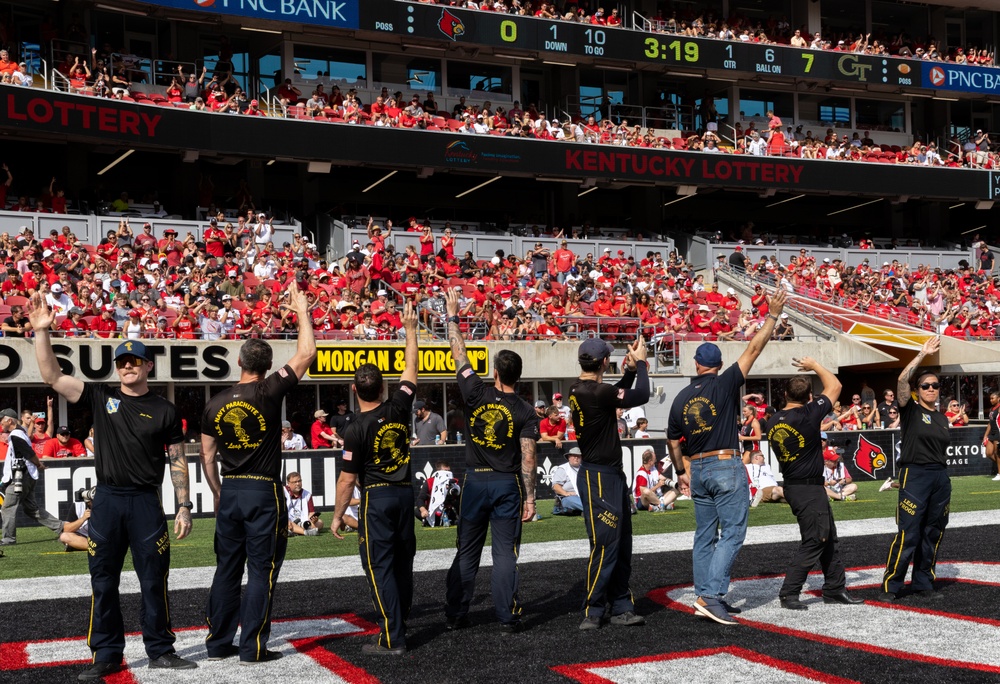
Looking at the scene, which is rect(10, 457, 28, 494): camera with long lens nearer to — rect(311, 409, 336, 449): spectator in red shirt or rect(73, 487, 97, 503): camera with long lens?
rect(73, 487, 97, 503): camera with long lens

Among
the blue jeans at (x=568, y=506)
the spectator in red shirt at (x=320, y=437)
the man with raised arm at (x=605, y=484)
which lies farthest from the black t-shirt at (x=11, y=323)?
the man with raised arm at (x=605, y=484)

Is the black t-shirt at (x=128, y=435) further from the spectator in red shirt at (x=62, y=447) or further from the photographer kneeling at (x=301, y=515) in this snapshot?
the spectator in red shirt at (x=62, y=447)

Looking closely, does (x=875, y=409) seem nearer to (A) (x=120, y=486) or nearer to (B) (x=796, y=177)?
(B) (x=796, y=177)

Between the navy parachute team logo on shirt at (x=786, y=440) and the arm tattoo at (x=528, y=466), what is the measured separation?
6.36 ft

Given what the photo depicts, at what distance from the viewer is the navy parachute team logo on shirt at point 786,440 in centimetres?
859

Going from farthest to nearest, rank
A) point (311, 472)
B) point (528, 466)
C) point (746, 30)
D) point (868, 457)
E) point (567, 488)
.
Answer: point (746, 30), point (868, 457), point (311, 472), point (567, 488), point (528, 466)

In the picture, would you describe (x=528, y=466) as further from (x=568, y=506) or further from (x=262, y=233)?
(x=262, y=233)

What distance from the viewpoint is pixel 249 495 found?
695 cm

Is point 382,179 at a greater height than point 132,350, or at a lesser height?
greater

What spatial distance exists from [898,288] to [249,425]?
99.4 ft

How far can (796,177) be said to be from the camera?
36812 mm

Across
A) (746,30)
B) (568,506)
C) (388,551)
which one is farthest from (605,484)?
(746,30)

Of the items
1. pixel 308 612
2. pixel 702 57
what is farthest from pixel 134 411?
pixel 702 57

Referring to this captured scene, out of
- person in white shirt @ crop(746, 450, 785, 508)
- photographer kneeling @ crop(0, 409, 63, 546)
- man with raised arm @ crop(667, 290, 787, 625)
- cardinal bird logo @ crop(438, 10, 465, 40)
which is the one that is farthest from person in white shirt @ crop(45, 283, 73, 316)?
man with raised arm @ crop(667, 290, 787, 625)
